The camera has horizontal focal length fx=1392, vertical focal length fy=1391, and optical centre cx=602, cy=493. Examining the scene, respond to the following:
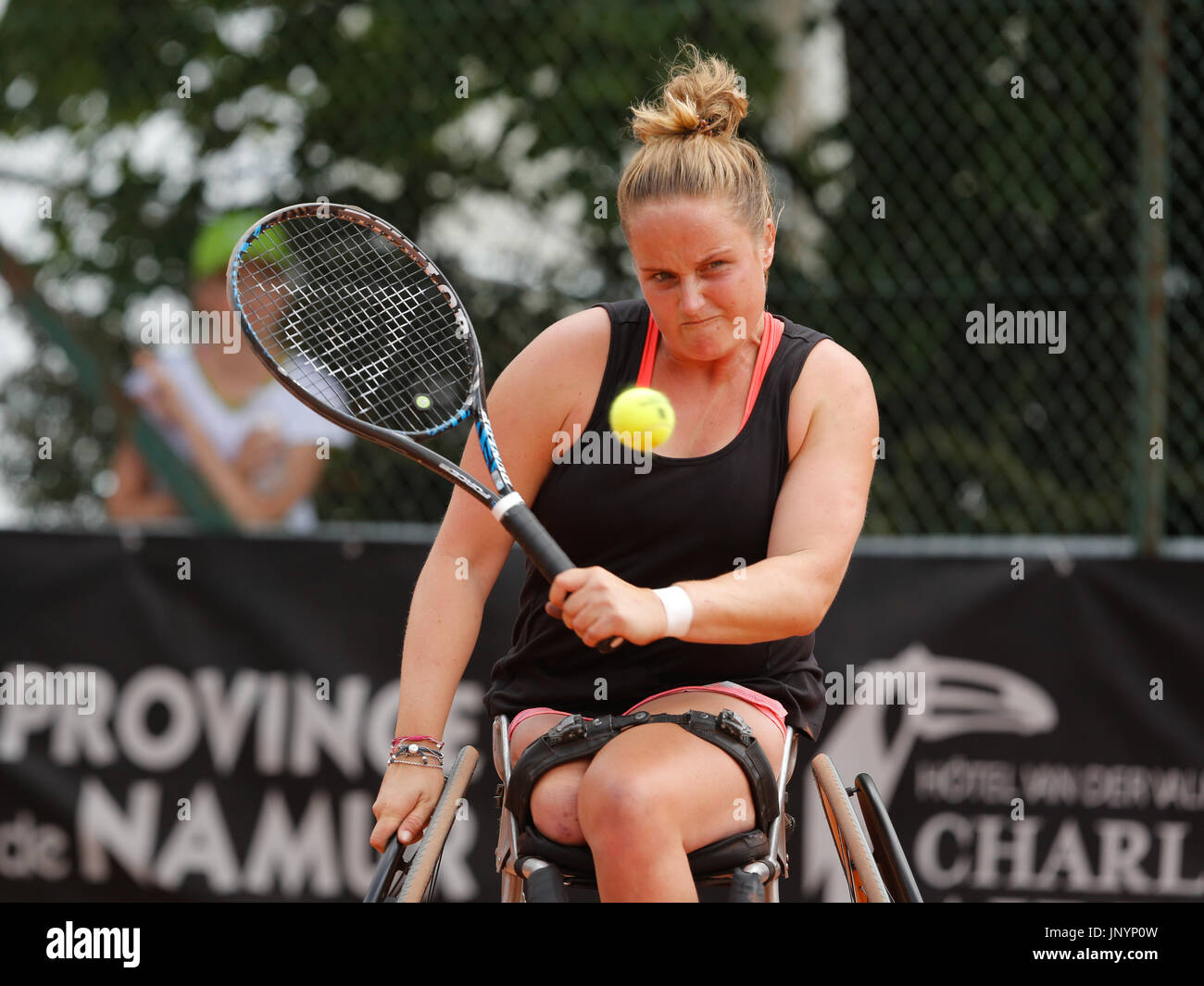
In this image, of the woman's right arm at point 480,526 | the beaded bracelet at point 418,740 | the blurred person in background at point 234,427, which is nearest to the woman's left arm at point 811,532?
the woman's right arm at point 480,526

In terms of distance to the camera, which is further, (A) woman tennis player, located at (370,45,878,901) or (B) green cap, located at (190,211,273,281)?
(B) green cap, located at (190,211,273,281)

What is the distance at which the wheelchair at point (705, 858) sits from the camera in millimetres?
2049

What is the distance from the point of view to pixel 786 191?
5082mm

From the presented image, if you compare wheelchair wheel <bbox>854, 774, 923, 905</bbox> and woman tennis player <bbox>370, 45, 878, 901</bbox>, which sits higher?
woman tennis player <bbox>370, 45, 878, 901</bbox>

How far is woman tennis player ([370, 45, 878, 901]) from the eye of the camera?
2.10 metres

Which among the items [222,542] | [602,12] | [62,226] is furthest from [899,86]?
[62,226]

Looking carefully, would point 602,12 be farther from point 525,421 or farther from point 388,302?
point 525,421

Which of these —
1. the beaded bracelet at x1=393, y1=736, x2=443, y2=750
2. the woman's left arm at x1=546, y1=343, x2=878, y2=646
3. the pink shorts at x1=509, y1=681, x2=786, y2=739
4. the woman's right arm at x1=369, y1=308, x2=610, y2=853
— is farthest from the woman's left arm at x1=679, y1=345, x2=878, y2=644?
the beaded bracelet at x1=393, y1=736, x2=443, y2=750

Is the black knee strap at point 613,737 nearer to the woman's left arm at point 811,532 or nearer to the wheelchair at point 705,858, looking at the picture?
the wheelchair at point 705,858

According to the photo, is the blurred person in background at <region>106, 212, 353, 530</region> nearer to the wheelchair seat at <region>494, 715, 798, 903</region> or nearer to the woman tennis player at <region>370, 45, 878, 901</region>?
the woman tennis player at <region>370, 45, 878, 901</region>

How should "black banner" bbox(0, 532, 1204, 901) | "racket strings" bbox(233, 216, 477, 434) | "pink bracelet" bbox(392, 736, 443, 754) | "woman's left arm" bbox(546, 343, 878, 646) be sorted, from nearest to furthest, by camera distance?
"woman's left arm" bbox(546, 343, 878, 646)
"pink bracelet" bbox(392, 736, 443, 754)
"racket strings" bbox(233, 216, 477, 434)
"black banner" bbox(0, 532, 1204, 901)

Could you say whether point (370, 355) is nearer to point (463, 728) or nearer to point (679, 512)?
point (679, 512)

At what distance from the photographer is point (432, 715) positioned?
2.31 metres

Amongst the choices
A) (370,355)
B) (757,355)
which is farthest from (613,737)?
(370,355)
